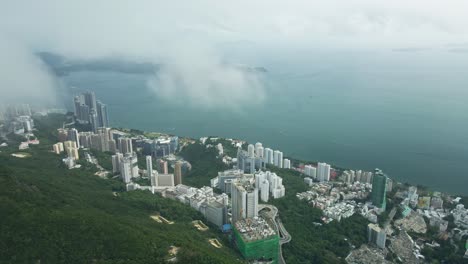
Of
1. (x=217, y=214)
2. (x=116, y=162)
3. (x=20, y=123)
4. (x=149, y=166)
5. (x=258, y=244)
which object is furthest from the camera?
(x=20, y=123)

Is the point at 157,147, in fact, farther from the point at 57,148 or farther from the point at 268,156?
the point at 268,156

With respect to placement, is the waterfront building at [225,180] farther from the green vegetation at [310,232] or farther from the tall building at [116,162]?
the tall building at [116,162]

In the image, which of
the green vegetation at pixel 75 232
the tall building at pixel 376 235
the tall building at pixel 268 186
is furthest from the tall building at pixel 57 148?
the tall building at pixel 376 235

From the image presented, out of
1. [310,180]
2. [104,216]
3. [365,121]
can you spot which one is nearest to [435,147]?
[365,121]

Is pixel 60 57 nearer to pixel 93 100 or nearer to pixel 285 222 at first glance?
pixel 93 100

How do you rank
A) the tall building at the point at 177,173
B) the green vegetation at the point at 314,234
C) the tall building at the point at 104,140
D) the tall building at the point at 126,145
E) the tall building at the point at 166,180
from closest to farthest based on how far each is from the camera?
1. the green vegetation at the point at 314,234
2. the tall building at the point at 166,180
3. the tall building at the point at 177,173
4. the tall building at the point at 126,145
5. the tall building at the point at 104,140

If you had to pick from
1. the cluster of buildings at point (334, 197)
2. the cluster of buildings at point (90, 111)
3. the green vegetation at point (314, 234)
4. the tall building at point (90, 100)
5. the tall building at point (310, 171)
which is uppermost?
the tall building at point (90, 100)

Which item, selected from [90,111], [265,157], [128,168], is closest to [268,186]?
[265,157]
